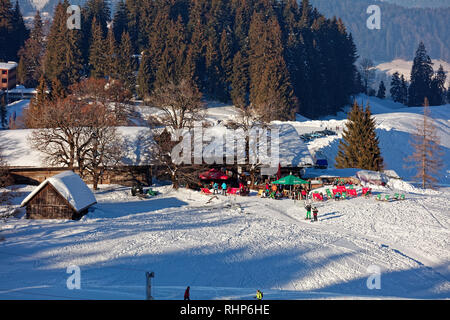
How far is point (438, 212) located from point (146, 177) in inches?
822

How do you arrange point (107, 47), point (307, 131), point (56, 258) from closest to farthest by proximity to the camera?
point (56, 258), point (307, 131), point (107, 47)

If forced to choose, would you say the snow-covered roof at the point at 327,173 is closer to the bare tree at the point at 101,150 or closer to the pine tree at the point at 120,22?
the bare tree at the point at 101,150

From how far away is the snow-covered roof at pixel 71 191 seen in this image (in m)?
23.8

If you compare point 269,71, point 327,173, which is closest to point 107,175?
point 327,173

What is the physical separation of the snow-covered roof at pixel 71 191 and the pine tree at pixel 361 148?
26.6 metres

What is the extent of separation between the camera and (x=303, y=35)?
91.6 m

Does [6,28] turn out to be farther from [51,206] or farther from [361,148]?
[51,206]

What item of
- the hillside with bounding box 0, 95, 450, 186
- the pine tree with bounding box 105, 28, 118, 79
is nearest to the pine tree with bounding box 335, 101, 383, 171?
the hillside with bounding box 0, 95, 450, 186

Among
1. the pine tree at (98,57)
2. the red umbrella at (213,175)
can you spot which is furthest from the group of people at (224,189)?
the pine tree at (98,57)

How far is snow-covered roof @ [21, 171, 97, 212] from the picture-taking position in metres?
23.8

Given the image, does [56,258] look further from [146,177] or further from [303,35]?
[303,35]

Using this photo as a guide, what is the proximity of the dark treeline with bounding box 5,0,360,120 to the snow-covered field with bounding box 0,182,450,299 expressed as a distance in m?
39.9
